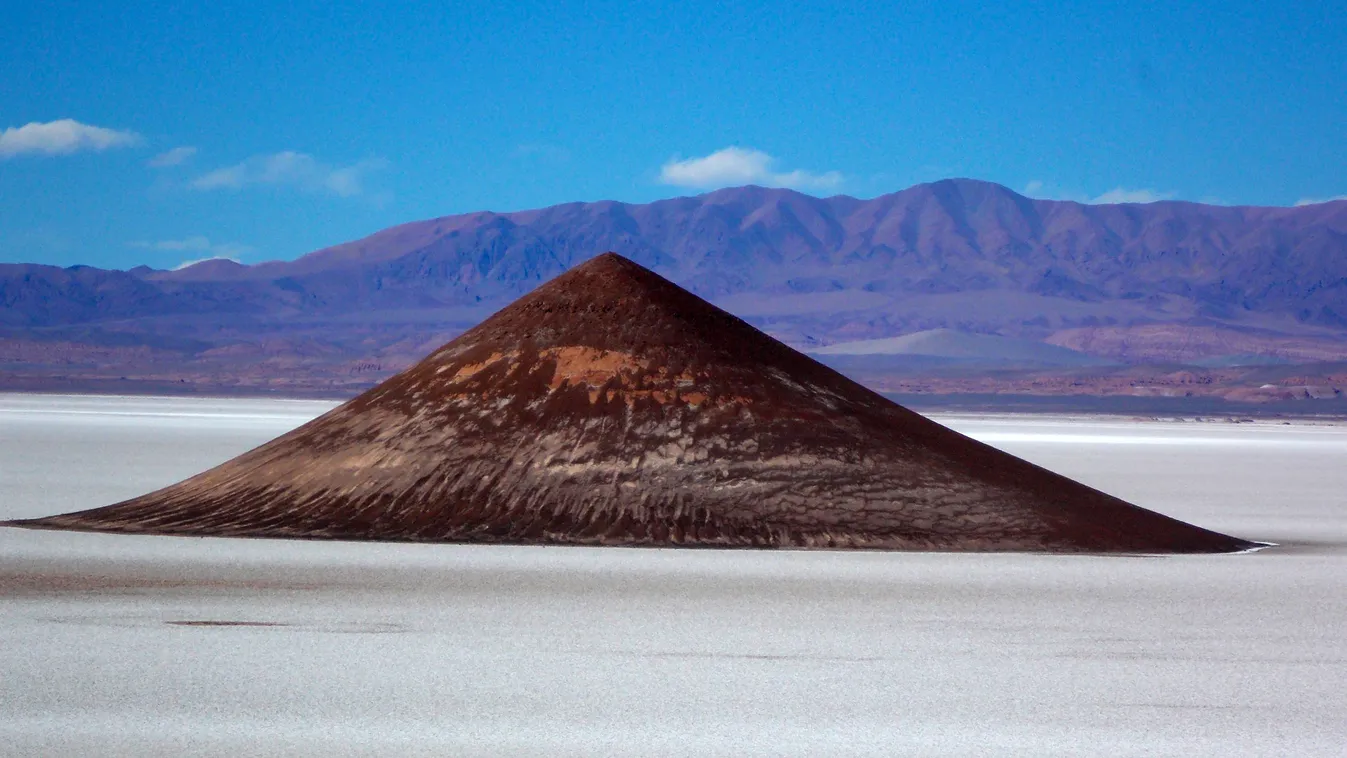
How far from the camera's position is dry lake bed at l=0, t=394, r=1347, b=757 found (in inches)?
231

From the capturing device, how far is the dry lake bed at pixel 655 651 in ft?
19.3

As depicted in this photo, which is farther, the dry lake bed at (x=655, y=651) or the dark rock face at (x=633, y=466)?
the dark rock face at (x=633, y=466)

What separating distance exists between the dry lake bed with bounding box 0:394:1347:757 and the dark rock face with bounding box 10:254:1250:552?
294mm

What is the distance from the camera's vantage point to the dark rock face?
36.2ft

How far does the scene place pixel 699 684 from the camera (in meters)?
6.70

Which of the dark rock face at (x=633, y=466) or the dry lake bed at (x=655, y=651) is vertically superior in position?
the dark rock face at (x=633, y=466)

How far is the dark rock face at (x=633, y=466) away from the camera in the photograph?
1103 cm

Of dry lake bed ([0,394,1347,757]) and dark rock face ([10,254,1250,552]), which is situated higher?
dark rock face ([10,254,1250,552])

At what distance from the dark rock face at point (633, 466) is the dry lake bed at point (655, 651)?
0.29 meters

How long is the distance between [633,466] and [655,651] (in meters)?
3.84

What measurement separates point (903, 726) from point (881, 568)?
165 inches

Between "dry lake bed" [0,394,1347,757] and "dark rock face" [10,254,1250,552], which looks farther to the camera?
"dark rock face" [10,254,1250,552]

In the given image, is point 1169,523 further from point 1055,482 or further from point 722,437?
point 722,437

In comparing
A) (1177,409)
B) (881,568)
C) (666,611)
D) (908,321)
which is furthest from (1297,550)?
(908,321)
